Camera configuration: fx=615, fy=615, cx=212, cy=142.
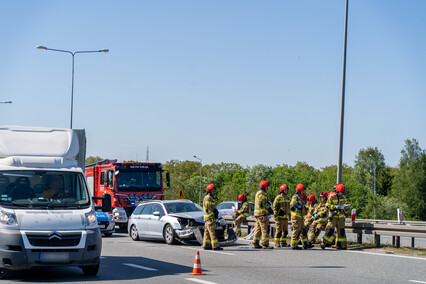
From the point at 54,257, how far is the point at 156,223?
9.74 metres

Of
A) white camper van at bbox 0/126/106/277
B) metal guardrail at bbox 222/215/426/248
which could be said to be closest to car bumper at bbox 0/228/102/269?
white camper van at bbox 0/126/106/277

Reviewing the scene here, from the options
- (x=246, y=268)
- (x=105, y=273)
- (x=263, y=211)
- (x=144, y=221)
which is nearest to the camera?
(x=105, y=273)

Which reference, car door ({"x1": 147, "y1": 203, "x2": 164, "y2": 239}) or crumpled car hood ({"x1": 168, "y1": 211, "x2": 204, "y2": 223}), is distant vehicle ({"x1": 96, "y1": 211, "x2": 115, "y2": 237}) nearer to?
car door ({"x1": 147, "y1": 203, "x2": 164, "y2": 239})

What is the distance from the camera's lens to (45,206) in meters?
11.2

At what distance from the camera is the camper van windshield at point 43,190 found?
1120cm

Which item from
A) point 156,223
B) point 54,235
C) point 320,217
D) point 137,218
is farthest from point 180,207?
point 54,235

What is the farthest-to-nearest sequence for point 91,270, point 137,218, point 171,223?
1. point 137,218
2. point 171,223
3. point 91,270

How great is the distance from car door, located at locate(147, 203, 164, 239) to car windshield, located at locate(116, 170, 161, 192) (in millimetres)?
7114

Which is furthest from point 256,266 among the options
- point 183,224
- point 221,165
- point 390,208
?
point 221,165

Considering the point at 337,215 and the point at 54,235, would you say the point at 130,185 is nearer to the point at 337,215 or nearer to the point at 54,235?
the point at 337,215

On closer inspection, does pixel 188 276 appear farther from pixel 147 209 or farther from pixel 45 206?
pixel 147 209

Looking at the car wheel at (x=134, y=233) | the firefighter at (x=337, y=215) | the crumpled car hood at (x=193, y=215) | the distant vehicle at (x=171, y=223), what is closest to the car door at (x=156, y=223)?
the distant vehicle at (x=171, y=223)

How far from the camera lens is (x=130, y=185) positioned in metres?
28.0

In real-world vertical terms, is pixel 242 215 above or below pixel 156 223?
above
